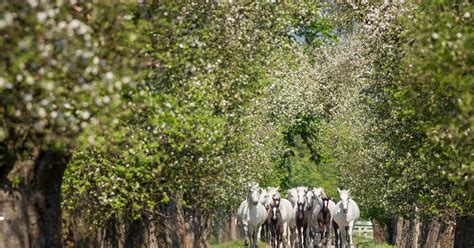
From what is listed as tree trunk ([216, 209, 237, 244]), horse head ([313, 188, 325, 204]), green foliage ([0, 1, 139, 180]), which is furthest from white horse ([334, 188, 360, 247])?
green foliage ([0, 1, 139, 180])

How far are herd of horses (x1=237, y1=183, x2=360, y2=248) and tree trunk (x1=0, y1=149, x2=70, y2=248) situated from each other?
984 inches

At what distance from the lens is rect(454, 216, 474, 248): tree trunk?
32.0 metres

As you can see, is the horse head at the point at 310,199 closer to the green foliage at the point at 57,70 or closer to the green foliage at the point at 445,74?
the green foliage at the point at 445,74

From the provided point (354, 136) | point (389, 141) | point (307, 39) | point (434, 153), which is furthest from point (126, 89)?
point (307, 39)

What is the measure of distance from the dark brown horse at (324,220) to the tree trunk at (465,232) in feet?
58.1

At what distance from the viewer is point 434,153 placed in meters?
26.9

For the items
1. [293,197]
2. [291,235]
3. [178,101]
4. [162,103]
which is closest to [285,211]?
[291,235]

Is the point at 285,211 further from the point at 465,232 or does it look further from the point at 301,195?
the point at 465,232

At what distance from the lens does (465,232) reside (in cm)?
3231

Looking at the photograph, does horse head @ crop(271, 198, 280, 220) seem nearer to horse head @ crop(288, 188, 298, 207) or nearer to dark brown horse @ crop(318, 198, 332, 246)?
dark brown horse @ crop(318, 198, 332, 246)

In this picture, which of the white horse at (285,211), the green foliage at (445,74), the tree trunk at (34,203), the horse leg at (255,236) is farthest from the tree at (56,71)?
the white horse at (285,211)

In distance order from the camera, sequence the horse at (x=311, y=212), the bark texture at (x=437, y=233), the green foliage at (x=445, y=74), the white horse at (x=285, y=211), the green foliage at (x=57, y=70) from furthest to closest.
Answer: the horse at (x=311, y=212)
the white horse at (x=285, y=211)
the bark texture at (x=437, y=233)
the green foliage at (x=445, y=74)
the green foliage at (x=57, y=70)

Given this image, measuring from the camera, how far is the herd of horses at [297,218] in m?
45.9

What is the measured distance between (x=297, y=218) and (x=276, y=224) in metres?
3.35
